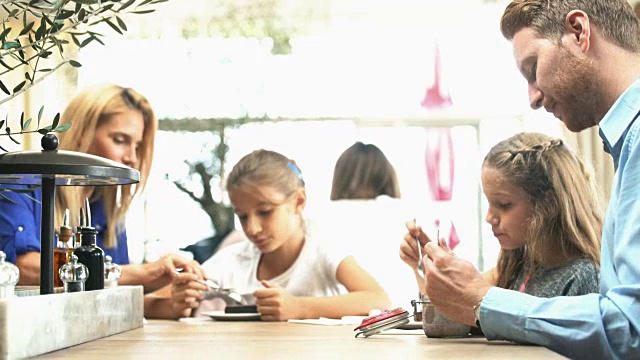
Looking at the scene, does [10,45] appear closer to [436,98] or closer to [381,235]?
[381,235]

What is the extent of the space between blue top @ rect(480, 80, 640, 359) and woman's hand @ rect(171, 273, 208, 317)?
1.27m

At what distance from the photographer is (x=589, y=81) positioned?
162 centimetres

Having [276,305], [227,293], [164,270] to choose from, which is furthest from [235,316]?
[227,293]

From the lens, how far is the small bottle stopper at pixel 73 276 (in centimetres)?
158

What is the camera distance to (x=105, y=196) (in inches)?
110

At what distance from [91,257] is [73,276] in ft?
0.53

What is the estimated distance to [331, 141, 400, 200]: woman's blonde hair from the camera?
3.82m

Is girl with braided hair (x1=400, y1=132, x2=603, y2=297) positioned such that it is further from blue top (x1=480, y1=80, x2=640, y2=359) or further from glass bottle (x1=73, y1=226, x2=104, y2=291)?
glass bottle (x1=73, y1=226, x2=104, y2=291)

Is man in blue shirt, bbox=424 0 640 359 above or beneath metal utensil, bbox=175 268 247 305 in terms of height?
above

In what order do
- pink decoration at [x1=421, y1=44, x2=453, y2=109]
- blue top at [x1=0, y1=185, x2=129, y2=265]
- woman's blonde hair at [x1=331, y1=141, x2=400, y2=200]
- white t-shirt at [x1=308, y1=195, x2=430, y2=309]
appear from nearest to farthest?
blue top at [x1=0, y1=185, x2=129, y2=265]
white t-shirt at [x1=308, y1=195, x2=430, y2=309]
woman's blonde hair at [x1=331, y1=141, x2=400, y2=200]
pink decoration at [x1=421, y1=44, x2=453, y2=109]

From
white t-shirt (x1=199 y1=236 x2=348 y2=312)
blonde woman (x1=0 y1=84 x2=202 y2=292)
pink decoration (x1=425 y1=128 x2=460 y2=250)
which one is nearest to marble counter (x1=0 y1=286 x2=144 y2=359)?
blonde woman (x1=0 y1=84 x2=202 y2=292)

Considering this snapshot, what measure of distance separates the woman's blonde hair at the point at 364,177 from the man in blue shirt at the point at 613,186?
2.07 metres

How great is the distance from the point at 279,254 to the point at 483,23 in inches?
85.3

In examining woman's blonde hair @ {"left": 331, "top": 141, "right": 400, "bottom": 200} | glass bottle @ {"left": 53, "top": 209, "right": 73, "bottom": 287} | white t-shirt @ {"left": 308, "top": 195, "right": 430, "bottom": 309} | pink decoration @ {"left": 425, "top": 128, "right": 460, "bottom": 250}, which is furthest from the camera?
pink decoration @ {"left": 425, "top": 128, "right": 460, "bottom": 250}
